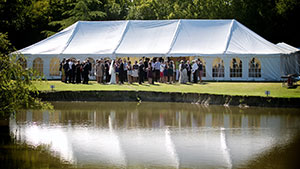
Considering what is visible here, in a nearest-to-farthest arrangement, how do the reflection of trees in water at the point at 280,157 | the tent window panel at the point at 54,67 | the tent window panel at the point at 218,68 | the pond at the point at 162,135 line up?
the reflection of trees in water at the point at 280,157 < the pond at the point at 162,135 < the tent window panel at the point at 218,68 < the tent window panel at the point at 54,67

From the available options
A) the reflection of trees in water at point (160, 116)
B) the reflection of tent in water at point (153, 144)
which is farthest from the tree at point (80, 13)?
the reflection of tent in water at point (153, 144)

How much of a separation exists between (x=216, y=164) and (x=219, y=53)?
80.5 ft

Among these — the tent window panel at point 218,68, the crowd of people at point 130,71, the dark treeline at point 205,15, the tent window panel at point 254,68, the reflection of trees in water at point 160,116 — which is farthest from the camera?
the dark treeline at point 205,15

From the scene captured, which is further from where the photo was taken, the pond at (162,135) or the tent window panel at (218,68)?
the tent window panel at (218,68)

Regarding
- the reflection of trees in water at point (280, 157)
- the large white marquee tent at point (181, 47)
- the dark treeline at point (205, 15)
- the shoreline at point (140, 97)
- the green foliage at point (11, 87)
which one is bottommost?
the reflection of trees in water at point (280, 157)

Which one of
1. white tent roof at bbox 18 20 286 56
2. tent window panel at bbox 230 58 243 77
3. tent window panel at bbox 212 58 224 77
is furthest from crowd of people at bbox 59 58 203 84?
tent window panel at bbox 230 58 243 77

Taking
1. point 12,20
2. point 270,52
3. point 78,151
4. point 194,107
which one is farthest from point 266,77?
point 78,151

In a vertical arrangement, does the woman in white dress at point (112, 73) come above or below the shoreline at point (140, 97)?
above

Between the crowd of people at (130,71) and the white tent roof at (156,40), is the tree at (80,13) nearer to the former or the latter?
the white tent roof at (156,40)

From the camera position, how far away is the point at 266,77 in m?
36.9

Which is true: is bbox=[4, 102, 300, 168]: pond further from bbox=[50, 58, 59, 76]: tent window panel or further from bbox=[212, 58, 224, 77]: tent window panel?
bbox=[50, 58, 59, 76]: tent window panel

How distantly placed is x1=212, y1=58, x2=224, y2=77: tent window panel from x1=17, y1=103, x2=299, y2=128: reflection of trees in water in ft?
38.8

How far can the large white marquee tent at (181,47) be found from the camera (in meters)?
37.0

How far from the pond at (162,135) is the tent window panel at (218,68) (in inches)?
498
